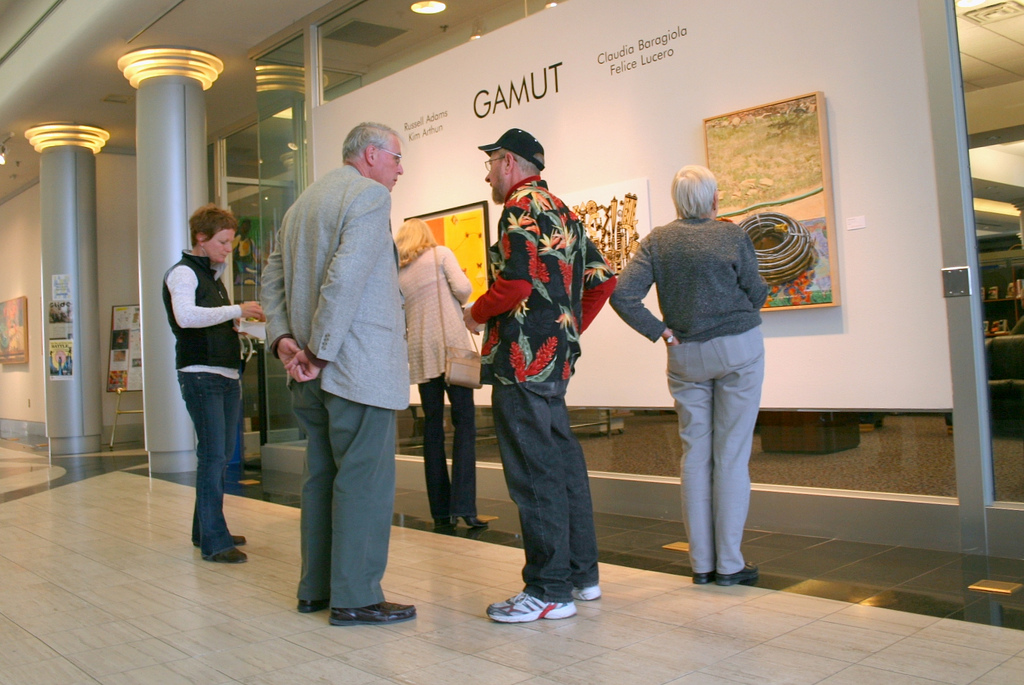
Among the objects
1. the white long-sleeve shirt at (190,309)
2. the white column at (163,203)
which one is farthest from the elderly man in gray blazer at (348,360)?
the white column at (163,203)

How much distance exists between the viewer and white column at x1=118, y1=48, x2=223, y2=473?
8016 millimetres

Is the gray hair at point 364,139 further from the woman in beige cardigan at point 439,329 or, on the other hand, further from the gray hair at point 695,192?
the woman in beige cardigan at point 439,329

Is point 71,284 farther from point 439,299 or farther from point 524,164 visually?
point 524,164

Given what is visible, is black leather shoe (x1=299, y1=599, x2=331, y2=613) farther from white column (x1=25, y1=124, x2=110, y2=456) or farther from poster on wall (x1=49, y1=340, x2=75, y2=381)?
poster on wall (x1=49, y1=340, x2=75, y2=381)

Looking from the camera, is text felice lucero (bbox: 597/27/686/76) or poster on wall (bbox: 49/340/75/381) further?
poster on wall (bbox: 49/340/75/381)

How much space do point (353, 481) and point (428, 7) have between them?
4.39 meters

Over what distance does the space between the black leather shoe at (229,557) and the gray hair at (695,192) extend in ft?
8.20

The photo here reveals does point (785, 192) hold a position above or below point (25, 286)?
below

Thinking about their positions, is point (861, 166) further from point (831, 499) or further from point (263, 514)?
point (263, 514)

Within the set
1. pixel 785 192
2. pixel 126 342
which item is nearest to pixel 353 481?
pixel 785 192

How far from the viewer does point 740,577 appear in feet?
10.5

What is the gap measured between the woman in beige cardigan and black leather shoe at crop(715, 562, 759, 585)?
171 cm

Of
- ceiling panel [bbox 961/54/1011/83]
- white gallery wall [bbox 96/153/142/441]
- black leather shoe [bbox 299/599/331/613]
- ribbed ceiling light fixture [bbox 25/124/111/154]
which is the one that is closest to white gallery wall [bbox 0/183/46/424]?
white gallery wall [bbox 96/153/142/441]

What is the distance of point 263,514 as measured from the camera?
530 centimetres
